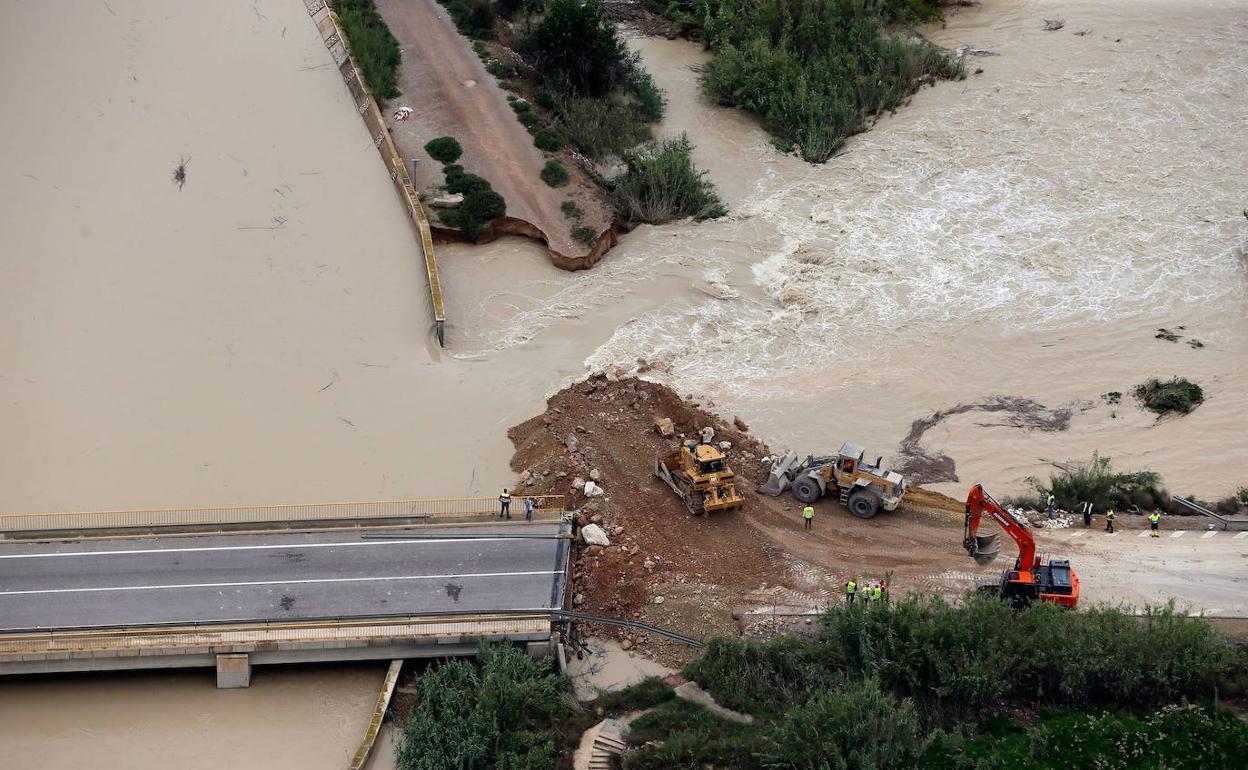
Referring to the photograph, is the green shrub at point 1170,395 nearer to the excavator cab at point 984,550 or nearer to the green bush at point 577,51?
the excavator cab at point 984,550

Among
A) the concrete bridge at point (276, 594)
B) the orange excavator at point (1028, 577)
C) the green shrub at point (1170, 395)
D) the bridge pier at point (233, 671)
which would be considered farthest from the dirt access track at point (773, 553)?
the bridge pier at point (233, 671)

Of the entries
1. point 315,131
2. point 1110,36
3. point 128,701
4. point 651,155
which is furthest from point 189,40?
point 1110,36

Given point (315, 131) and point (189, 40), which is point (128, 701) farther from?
point (189, 40)

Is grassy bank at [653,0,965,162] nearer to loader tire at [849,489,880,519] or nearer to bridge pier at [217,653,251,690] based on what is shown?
loader tire at [849,489,880,519]

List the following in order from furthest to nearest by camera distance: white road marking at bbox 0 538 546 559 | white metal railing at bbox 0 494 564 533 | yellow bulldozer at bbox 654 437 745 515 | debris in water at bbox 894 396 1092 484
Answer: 1. debris in water at bbox 894 396 1092 484
2. white metal railing at bbox 0 494 564 533
3. yellow bulldozer at bbox 654 437 745 515
4. white road marking at bbox 0 538 546 559

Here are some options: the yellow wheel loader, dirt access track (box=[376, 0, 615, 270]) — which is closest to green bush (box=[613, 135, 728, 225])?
dirt access track (box=[376, 0, 615, 270])

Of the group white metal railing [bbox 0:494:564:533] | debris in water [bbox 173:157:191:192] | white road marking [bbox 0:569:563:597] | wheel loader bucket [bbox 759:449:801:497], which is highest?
wheel loader bucket [bbox 759:449:801:497]

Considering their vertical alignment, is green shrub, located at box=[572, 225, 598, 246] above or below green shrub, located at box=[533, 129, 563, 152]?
below
